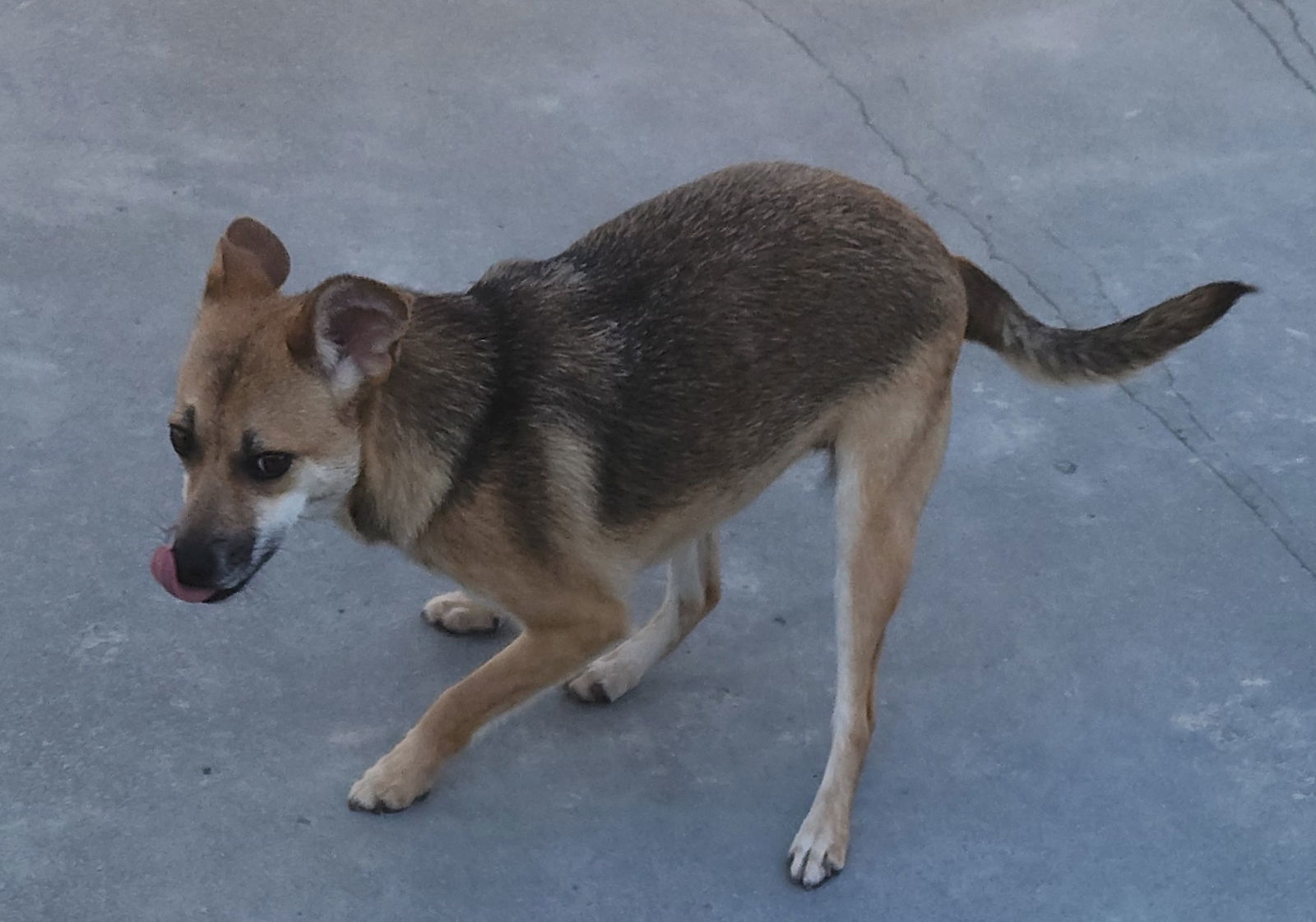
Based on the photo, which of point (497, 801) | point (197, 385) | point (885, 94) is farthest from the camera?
point (885, 94)

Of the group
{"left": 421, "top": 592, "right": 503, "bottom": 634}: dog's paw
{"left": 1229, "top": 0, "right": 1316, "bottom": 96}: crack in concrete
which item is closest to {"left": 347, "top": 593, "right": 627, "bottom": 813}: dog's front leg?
{"left": 421, "top": 592, "right": 503, "bottom": 634}: dog's paw

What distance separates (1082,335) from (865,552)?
79cm

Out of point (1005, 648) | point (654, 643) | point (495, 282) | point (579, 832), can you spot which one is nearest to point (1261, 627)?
point (1005, 648)

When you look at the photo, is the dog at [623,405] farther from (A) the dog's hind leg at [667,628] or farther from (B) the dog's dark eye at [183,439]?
(A) the dog's hind leg at [667,628]

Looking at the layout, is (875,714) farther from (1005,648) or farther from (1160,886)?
(1160,886)

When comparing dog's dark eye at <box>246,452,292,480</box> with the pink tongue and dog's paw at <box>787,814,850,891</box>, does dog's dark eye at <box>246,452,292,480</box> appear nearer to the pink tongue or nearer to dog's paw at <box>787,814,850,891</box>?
the pink tongue

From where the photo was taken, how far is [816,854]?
3475 mm

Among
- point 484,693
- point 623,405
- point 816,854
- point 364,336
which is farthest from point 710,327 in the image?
point 816,854

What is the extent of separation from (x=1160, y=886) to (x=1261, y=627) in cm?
97

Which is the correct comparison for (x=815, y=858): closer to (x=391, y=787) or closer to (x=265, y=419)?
(x=391, y=787)

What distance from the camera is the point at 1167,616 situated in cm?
420

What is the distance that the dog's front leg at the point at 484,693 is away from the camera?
351cm

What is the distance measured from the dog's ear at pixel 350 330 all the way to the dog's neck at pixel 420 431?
79 mm

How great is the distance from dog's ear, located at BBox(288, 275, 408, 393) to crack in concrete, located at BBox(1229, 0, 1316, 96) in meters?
4.84
